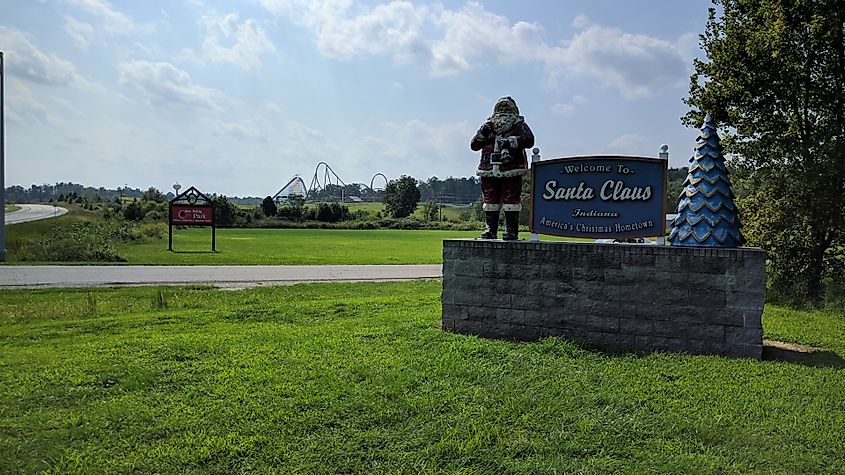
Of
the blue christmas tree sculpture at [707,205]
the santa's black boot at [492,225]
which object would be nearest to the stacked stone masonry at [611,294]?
the blue christmas tree sculpture at [707,205]

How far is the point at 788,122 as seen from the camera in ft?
44.3

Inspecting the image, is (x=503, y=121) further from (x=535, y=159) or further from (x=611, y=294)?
(x=611, y=294)

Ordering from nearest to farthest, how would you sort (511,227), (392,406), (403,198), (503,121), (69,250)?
(392,406), (511,227), (503,121), (69,250), (403,198)

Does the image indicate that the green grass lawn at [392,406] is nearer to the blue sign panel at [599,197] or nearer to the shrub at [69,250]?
the blue sign panel at [599,197]

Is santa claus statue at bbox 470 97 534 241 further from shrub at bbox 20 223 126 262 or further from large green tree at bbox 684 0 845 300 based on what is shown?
shrub at bbox 20 223 126 262

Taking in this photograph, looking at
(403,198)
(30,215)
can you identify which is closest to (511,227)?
(30,215)

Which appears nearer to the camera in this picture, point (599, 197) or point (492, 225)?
point (599, 197)

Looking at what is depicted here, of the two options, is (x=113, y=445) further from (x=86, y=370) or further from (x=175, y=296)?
(x=175, y=296)

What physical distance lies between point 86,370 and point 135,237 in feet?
93.9

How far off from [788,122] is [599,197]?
866 centimetres

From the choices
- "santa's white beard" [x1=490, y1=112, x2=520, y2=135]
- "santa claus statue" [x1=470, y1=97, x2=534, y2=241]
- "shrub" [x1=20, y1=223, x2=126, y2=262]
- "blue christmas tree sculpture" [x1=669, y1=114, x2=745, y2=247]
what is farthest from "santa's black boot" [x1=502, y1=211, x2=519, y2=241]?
"shrub" [x1=20, y1=223, x2=126, y2=262]

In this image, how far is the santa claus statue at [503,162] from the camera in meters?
8.11

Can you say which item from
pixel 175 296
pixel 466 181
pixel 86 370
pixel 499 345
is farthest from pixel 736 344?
pixel 466 181

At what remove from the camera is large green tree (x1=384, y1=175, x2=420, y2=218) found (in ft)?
292
